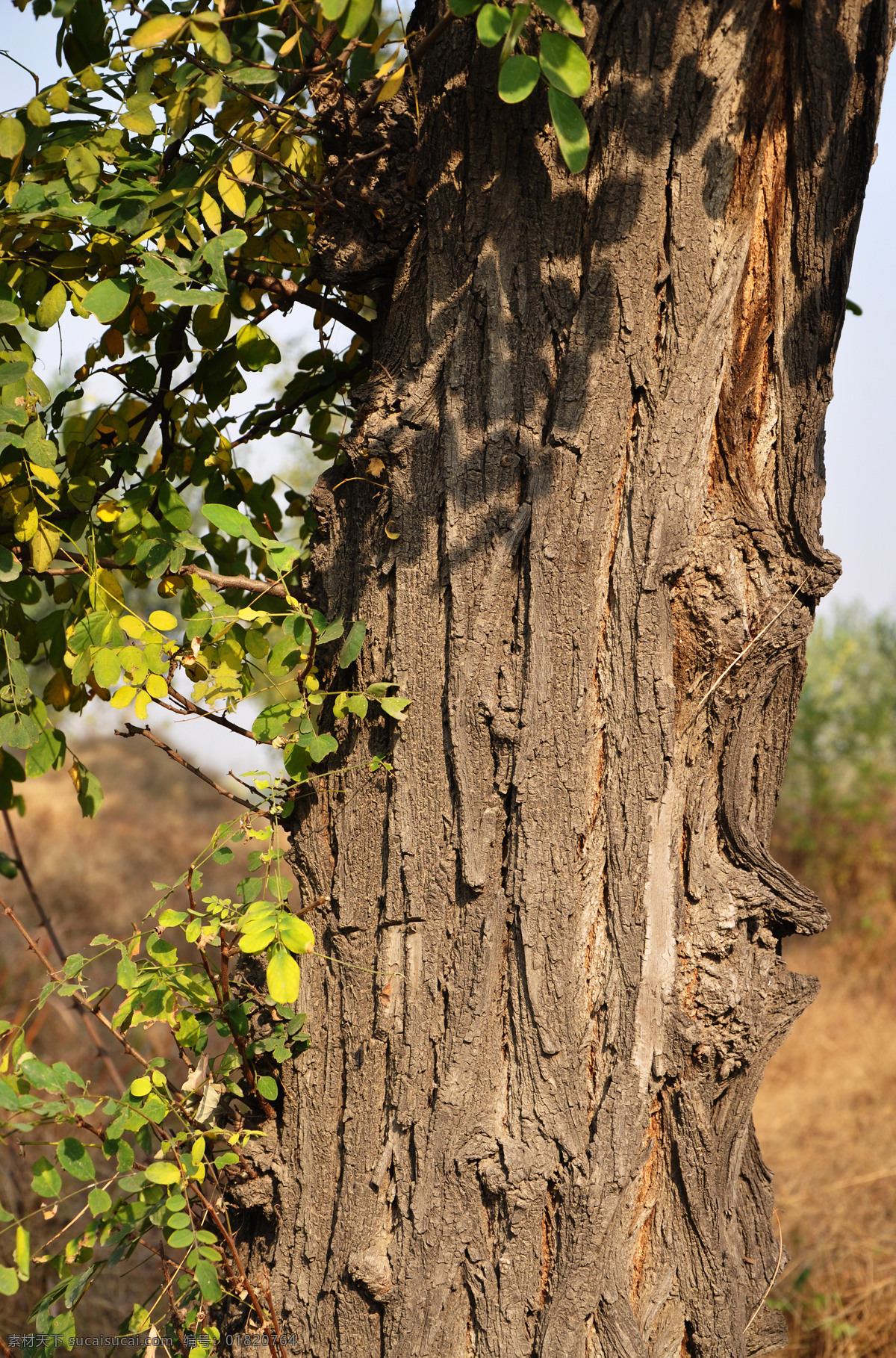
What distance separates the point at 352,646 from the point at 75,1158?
0.90 meters

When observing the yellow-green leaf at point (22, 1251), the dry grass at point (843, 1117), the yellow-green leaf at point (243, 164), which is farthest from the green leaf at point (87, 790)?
the dry grass at point (843, 1117)

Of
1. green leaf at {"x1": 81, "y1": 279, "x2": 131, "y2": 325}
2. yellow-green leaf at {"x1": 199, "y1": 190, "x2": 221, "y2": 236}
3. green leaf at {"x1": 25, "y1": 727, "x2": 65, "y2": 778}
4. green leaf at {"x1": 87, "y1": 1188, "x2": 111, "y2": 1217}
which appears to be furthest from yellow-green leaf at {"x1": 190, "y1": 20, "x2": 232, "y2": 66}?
green leaf at {"x1": 87, "y1": 1188, "x2": 111, "y2": 1217}

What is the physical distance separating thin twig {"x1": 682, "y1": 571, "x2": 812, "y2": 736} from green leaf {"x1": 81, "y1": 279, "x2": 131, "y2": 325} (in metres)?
1.12

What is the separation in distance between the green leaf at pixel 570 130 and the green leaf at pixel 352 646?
746 millimetres

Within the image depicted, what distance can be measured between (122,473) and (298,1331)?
158 centimetres

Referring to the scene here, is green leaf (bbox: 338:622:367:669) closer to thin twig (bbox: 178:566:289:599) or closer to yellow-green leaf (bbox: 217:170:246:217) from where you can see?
thin twig (bbox: 178:566:289:599)

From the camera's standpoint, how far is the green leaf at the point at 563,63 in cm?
109

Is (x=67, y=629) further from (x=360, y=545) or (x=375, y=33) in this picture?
(x=375, y=33)

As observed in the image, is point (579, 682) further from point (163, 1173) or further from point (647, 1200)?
point (163, 1173)

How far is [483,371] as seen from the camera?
4.61 ft

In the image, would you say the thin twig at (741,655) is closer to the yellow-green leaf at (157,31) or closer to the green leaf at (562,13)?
the green leaf at (562,13)

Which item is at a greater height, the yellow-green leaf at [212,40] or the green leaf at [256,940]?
the yellow-green leaf at [212,40]

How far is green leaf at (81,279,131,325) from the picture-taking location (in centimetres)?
131

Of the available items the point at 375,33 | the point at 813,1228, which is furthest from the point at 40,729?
the point at 813,1228
